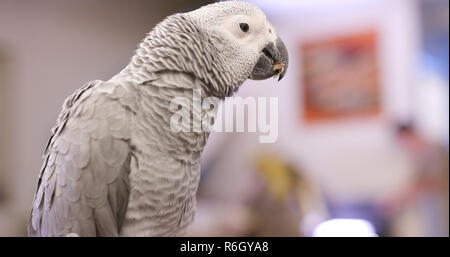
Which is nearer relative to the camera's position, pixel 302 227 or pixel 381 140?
pixel 302 227

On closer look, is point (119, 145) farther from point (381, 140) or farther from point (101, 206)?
point (381, 140)

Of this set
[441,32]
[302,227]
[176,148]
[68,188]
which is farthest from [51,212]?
[441,32]

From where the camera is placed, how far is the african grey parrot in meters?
0.50

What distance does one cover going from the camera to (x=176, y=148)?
20.3 inches

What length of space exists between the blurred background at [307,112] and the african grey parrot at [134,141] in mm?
26

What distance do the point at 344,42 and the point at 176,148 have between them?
1.20 metres

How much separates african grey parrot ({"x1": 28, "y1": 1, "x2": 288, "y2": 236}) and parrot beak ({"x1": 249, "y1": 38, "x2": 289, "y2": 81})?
5 cm

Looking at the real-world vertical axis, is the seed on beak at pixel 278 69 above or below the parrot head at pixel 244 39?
below

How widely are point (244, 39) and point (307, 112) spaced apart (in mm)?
869

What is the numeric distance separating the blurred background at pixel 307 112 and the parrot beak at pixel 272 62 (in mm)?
16

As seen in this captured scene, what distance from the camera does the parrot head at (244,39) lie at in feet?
1.74

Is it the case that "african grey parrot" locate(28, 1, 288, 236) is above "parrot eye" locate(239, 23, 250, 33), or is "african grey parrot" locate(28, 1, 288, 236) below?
below
